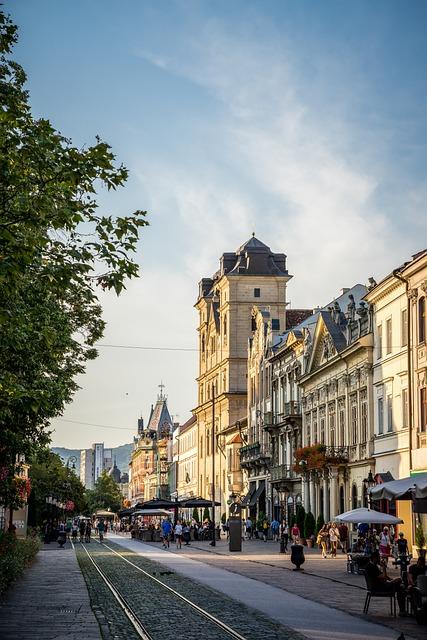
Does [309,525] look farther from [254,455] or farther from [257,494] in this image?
[254,455]

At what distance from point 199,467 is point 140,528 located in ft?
108

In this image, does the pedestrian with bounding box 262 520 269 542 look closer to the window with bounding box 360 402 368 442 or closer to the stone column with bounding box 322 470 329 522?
the stone column with bounding box 322 470 329 522

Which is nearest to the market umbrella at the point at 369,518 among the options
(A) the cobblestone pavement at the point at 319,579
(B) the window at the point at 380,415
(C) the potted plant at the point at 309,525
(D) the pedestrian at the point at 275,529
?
(A) the cobblestone pavement at the point at 319,579

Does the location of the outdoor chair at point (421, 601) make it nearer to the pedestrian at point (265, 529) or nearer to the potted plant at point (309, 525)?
the potted plant at point (309, 525)

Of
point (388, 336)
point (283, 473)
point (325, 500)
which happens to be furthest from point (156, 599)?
point (283, 473)

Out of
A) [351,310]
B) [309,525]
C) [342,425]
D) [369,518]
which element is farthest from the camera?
[309,525]

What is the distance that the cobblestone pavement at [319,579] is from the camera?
21.0m

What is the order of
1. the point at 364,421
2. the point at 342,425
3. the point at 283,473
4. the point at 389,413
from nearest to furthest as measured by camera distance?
the point at 389,413, the point at 364,421, the point at 342,425, the point at 283,473

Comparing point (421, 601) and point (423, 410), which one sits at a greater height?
point (423, 410)

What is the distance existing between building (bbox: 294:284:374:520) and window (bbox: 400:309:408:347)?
5.39 m

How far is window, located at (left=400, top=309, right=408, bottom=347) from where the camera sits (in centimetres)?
4719

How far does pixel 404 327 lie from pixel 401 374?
2.19 m

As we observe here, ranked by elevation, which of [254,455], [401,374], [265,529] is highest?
[401,374]

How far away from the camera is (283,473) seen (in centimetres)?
7481
